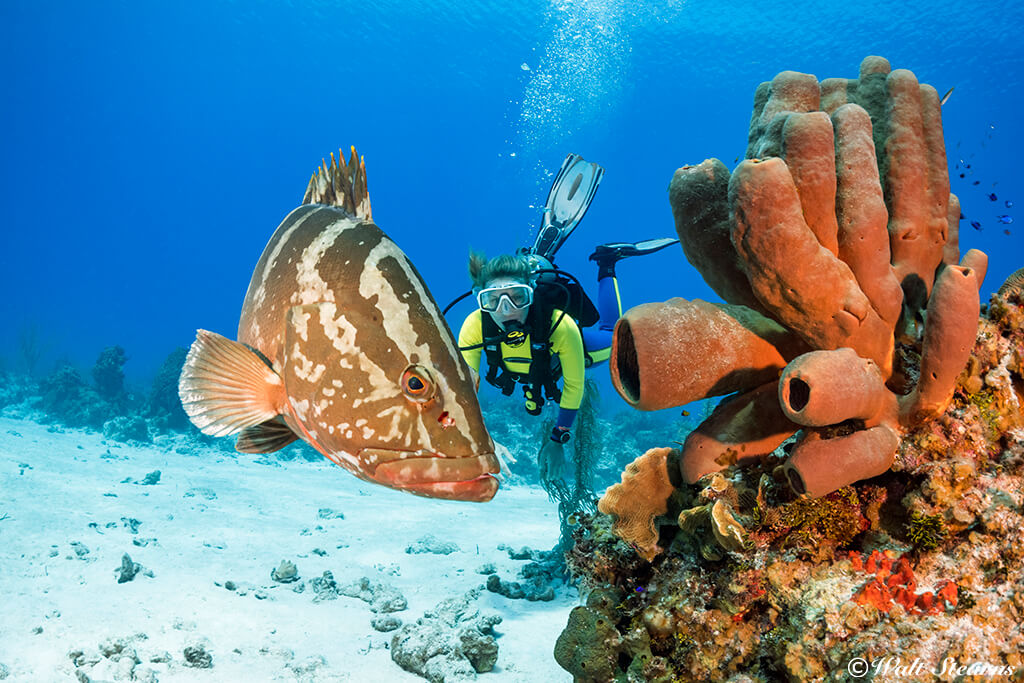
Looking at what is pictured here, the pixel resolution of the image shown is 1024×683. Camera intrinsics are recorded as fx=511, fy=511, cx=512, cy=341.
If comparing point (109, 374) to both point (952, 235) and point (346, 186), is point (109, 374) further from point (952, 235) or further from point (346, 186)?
point (952, 235)

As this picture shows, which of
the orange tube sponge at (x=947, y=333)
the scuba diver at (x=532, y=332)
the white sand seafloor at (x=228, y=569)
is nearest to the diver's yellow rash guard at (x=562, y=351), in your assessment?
the scuba diver at (x=532, y=332)

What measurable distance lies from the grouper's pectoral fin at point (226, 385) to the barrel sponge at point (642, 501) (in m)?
1.65

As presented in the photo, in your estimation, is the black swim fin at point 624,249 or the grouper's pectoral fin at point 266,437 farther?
the black swim fin at point 624,249

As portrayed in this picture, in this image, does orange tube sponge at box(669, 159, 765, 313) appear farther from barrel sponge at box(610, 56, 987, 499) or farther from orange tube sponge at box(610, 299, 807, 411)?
orange tube sponge at box(610, 299, 807, 411)

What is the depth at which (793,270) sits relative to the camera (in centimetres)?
193

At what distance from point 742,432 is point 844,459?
455 millimetres

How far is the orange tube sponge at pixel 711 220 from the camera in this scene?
2391mm

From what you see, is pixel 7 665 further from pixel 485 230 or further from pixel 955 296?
pixel 485 230

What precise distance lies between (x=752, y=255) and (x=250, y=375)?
1.88 meters

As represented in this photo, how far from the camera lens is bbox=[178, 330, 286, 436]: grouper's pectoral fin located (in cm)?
160

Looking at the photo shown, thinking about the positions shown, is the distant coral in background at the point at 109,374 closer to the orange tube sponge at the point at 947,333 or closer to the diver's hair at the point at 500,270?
the diver's hair at the point at 500,270

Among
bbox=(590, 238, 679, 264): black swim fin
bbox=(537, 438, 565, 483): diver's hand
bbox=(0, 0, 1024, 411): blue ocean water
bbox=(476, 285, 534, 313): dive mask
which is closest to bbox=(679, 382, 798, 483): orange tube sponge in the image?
bbox=(476, 285, 534, 313): dive mask

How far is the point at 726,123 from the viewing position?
64.8 m

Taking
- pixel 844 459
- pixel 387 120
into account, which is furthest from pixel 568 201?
pixel 387 120
